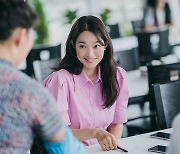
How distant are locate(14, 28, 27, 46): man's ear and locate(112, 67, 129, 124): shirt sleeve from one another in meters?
1.42

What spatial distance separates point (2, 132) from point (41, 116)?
12 centimetres

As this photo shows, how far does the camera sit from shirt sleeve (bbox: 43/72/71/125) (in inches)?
95.0

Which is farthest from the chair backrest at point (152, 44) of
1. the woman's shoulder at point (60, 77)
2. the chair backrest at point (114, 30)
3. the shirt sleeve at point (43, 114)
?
the shirt sleeve at point (43, 114)

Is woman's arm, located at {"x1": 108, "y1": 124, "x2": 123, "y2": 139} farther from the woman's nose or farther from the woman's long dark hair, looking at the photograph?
the woman's nose

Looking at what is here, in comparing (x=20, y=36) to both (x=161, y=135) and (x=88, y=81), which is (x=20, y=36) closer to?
(x=161, y=135)

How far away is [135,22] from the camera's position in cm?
779

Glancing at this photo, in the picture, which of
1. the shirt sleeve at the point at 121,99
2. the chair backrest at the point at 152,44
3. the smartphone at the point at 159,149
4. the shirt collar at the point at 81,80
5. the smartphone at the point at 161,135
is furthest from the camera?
the chair backrest at the point at 152,44

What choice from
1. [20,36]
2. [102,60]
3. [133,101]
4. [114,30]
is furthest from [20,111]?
[114,30]

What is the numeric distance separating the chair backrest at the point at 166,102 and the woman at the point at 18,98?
1348 millimetres

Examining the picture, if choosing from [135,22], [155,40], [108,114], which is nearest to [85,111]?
[108,114]

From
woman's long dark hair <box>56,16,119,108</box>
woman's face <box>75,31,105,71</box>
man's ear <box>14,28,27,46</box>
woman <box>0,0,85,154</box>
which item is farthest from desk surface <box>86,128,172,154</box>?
man's ear <box>14,28,27,46</box>

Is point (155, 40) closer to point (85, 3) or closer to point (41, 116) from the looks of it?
point (85, 3)

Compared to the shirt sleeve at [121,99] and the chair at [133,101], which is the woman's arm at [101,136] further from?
the chair at [133,101]

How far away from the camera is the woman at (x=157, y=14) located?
22.2 ft
